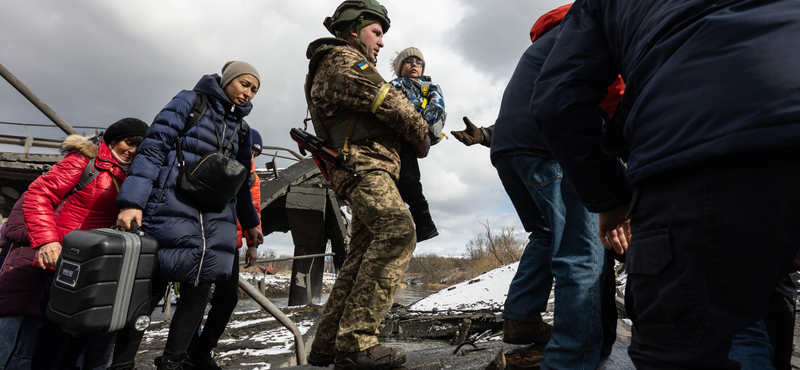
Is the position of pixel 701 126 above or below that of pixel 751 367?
above

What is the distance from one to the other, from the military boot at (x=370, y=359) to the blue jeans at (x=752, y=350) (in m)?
1.34

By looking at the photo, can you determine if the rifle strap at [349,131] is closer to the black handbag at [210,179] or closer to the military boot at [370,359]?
the black handbag at [210,179]

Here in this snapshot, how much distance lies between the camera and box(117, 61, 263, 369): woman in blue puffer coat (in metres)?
2.20

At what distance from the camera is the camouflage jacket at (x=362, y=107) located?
2.17 meters

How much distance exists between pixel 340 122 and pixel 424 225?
794mm

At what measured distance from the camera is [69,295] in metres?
1.94

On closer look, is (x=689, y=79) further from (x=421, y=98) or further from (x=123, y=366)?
(x=123, y=366)

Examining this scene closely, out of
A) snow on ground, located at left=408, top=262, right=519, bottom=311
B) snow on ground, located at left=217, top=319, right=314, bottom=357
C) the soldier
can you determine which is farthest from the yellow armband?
snow on ground, located at left=408, top=262, right=519, bottom=311

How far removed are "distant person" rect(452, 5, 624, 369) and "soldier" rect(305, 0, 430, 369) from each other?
571 millimetres

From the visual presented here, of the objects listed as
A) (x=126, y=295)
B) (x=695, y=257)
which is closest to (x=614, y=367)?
(x=695, y=257)

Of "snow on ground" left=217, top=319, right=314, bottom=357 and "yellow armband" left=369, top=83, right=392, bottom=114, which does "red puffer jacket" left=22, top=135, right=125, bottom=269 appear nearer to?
"yellow armband" left=369, top=83, right=392, bottom=114

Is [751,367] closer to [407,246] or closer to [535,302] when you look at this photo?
[535,302]

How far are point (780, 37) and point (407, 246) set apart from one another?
161 centimetres

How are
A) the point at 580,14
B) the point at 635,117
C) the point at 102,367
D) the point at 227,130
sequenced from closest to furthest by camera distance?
the point at 635,117 < the point at 580,14 < the point at 102,367 < the point at 227,130
